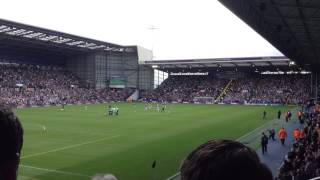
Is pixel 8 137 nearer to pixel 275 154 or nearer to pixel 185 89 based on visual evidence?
pixel 275 154

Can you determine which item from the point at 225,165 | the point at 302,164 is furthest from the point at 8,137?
the point at 302,164

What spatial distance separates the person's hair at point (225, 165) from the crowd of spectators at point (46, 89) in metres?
69.0

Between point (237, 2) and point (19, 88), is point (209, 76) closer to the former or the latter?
point (19, 88)

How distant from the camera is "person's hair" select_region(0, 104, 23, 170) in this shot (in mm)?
2006

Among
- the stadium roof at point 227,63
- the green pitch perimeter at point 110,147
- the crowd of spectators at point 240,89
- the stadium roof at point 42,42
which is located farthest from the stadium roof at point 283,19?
the crowd of spectators at point 240,89

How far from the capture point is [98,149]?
81.0 ft

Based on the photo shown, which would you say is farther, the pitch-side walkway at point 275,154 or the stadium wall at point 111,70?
the stadium wall at point 111,70

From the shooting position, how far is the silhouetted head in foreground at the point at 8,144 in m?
1.99

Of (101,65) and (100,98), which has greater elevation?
(101,65)

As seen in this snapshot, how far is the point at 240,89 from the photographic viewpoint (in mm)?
94625

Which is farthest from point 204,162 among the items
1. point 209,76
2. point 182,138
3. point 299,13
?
point 209,76

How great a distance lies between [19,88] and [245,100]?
46.2 metres

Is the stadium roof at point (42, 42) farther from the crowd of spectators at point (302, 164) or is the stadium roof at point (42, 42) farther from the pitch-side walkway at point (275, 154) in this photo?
the crowd of spectators at point (302, 164)

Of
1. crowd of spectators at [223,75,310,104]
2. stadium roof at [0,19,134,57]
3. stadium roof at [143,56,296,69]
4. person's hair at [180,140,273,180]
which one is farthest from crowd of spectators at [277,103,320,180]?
crowd of spectators at [223,75,310,104]
